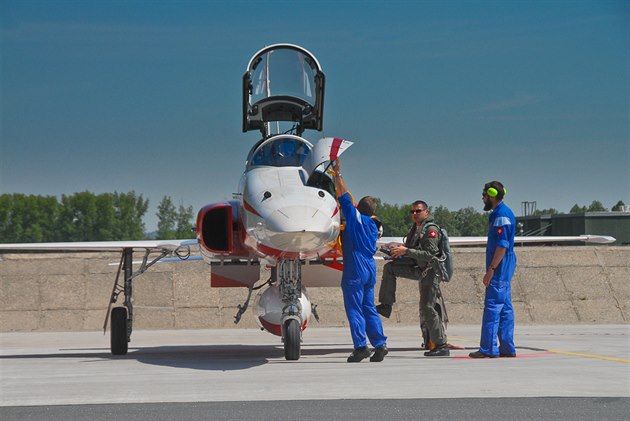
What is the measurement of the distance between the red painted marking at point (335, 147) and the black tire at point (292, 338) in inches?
80.5

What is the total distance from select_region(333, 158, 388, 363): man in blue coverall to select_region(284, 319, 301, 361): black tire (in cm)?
66

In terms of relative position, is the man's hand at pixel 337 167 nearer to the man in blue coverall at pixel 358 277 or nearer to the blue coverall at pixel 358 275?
the man in blue coverall at pixel 358 277

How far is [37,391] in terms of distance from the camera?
7.43 m

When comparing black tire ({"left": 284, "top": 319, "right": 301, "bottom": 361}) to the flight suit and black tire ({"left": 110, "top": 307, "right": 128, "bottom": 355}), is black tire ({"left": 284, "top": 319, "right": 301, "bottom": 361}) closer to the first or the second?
the flight suit

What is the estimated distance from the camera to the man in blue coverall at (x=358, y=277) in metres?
9.84

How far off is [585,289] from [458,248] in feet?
12.2

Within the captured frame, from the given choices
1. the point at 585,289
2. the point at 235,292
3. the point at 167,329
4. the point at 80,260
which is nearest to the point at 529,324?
the point at 585,289

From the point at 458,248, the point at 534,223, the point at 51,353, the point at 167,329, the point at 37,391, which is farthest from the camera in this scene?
the point at 534,223

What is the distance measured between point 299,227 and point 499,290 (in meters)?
2.87

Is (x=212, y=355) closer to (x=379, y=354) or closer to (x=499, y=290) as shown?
(x=379, y=354)

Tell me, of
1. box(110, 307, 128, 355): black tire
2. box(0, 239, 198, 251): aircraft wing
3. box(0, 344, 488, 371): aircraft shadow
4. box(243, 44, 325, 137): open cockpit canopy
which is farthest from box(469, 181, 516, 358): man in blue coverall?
box(110, 307, 128, 355): black tire

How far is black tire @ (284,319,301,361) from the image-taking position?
9875 mm

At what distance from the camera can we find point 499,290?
10047mm

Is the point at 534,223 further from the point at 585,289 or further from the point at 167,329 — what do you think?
the point at 167,329
